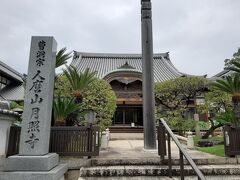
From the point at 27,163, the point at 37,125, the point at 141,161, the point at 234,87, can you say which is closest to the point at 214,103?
the point at 234,87

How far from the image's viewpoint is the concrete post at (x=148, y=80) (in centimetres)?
750

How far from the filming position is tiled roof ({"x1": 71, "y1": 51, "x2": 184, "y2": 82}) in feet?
94.8

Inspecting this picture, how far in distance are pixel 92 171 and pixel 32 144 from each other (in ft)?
5.17

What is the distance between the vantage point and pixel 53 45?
5.07m

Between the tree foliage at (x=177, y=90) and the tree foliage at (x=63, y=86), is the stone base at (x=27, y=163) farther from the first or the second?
the tree foliage at (x=177, y=90)

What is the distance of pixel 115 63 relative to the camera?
31219mm

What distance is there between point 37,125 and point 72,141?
1207 millimetres

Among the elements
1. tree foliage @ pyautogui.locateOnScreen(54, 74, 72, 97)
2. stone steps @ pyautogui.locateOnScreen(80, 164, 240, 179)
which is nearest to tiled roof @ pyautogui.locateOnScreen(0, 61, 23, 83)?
tree foliage @ pyautogui.locateOnScreen(54, 74, 72, 97)

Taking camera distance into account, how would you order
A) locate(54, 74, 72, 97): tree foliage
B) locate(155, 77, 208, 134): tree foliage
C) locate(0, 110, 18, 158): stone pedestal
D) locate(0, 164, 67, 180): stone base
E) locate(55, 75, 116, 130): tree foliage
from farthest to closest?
1. locate(155, 77, 208, 134): tree foliage
2. locate(55, 75, 116, 130): tree foliage
3. locate(54, 74, 72, 97): tree foliage
4. locate(0, 110, 18, 158): stone pedestal
5. locate(0, 164, 67, 180): stone base

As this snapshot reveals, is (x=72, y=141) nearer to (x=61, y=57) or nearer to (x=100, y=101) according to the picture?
(x=61, y=57)

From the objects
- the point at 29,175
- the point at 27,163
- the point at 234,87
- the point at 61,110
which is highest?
the point at 234,87

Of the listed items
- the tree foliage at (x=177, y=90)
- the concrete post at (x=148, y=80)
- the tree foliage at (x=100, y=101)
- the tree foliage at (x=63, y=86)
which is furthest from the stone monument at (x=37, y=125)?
the tree foliage at (x=177, y=90)

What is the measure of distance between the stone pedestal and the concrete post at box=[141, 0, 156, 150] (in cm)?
455

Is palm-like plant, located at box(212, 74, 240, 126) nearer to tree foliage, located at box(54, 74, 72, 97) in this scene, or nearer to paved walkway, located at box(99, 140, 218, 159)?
A: paved walkway, located at box(99, 140, 218, 159)
